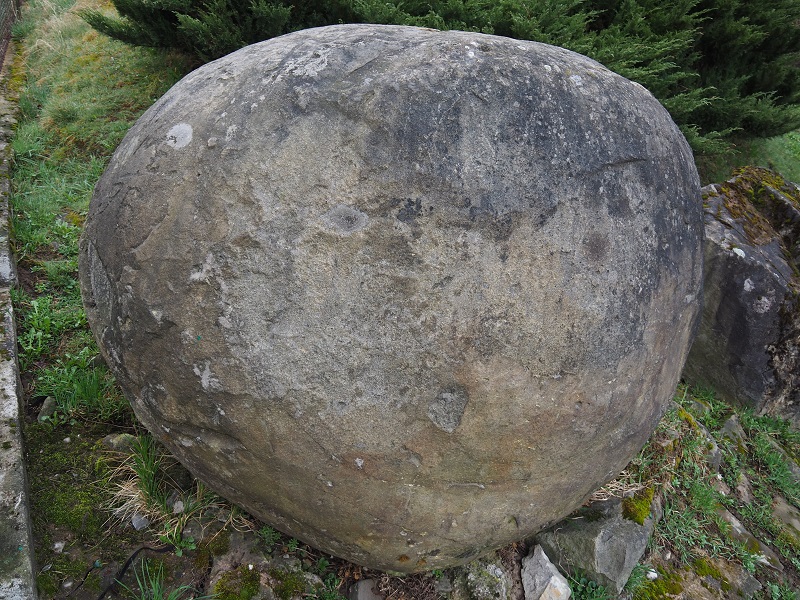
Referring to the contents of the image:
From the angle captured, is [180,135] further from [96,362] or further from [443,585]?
[443,585]

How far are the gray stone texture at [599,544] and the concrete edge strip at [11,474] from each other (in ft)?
5.84

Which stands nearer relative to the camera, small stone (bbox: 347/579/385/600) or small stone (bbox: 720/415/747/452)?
small stone (bbox: 347/579/385/600)

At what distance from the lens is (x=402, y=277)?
1.61m

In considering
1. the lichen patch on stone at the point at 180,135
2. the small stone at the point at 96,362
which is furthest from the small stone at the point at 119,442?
the lichen patch on stone at the point at 180,135

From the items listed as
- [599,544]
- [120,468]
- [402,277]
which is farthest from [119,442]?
[599,544]

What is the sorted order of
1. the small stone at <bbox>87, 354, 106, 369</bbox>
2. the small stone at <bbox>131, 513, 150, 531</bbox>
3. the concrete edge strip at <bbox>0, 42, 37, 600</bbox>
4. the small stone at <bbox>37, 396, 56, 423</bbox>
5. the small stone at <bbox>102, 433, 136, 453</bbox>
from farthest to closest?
the small stone at <bbox>87, 354, 106, 369</bbox> → the small stone at <bbox>37, 396, 56, 423</bbox> → the small stone at <bbox>102, 433, 136, 453</bbox> → the small stone at <bbox>131, 513, 150, 531</bbox> → the concrete edge strip at <bbox>0, 42, 37, 600</bbox>

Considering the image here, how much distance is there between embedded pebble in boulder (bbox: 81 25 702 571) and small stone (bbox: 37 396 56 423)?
3.66 feet

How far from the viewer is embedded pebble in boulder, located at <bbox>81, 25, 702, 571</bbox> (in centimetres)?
162

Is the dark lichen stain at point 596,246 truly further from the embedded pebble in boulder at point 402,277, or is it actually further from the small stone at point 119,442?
the small stone at point 119,442

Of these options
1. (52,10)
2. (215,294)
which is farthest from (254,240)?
(52,10)

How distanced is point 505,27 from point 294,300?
3.66 meters

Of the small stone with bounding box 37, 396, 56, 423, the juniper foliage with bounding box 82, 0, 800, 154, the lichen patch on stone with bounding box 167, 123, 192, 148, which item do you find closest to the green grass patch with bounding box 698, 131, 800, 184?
the juniper foliage with bounding box 82, 0, 800, 154

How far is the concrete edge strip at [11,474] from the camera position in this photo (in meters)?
1.92

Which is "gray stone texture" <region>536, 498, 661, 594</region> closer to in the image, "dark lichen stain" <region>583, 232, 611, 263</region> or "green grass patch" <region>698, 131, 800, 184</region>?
"dark lichen stain" <region>583, 232, 611, 263</region>
